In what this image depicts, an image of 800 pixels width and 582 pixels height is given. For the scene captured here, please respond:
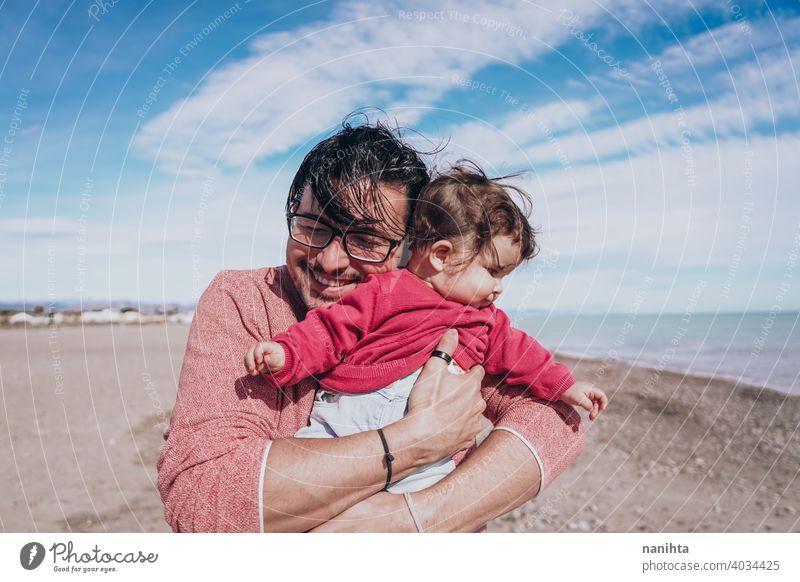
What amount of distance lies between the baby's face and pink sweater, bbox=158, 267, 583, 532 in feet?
0.90

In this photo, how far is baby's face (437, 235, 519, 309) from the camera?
201cm

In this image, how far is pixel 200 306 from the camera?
74.4 inches

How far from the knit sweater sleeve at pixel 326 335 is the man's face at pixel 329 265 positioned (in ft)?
0.21

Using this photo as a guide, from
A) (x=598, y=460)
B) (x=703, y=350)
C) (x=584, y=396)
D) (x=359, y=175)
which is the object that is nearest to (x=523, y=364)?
(x=584, y=396)

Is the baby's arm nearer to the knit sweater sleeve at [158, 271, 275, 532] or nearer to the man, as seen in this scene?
the man

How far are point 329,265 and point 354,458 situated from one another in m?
0.57

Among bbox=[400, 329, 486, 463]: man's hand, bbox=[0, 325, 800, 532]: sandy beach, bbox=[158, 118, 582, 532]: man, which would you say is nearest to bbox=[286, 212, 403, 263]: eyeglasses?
bbox=[158, 118, 582, 532]: man

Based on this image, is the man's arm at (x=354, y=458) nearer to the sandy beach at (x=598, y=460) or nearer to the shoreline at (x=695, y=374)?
the sandy beach at (x=598, y=460)

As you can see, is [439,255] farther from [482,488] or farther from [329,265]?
[482,488]
